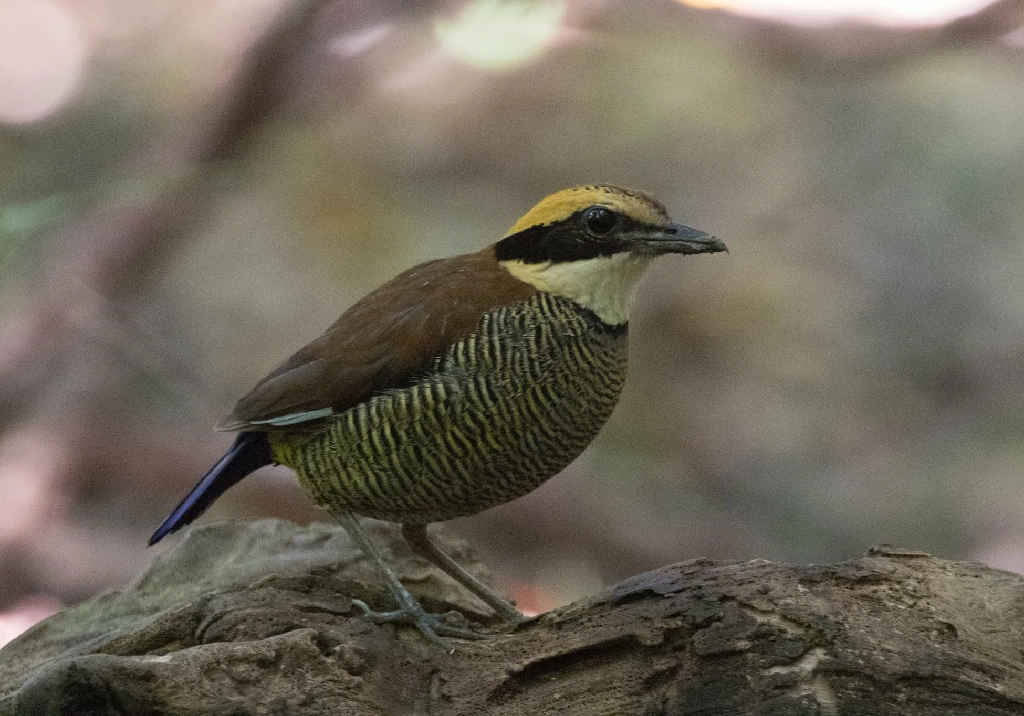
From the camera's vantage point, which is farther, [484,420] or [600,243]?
[600,243]

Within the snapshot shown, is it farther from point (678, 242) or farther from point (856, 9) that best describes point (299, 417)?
point (856, 9)

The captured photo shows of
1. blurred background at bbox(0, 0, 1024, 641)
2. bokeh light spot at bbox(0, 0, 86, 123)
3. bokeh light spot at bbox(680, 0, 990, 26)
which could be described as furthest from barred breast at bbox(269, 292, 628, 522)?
bokeh light spot at bbox(0, 0, 86, 123)

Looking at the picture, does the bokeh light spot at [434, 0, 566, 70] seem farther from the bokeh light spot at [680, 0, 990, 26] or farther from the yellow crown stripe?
the yellow crown stripe

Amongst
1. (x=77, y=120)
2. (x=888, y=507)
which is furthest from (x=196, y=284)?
(x=888, y=507)

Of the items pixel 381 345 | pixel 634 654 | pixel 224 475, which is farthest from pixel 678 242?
pixel 224 475

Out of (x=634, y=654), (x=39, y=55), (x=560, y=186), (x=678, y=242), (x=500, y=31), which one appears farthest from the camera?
(x=560, y=186)

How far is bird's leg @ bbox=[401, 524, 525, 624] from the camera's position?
324 centimetres

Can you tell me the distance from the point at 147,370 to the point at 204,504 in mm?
1908

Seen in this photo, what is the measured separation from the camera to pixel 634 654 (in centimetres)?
236

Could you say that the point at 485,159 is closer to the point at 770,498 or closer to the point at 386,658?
the point at 770,498

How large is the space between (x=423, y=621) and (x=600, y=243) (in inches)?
44.7

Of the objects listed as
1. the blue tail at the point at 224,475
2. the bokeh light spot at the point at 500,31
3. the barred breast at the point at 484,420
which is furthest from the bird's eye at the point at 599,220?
the bokeh light spot at the point at 500,31

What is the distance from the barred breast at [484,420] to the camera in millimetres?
2783

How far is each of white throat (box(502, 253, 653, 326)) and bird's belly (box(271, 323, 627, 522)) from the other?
0.34ft
